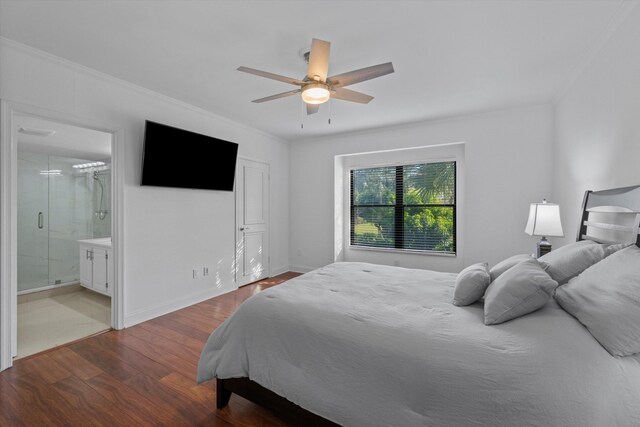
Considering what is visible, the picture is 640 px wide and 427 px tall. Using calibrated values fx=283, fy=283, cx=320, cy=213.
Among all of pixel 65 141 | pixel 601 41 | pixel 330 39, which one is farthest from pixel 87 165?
pixel 601 41

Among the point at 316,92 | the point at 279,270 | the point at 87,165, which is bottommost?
the point at 279,270

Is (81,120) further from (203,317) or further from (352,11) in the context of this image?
(352,11)

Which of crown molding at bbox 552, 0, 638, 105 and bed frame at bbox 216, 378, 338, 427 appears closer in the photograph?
bed frame at bbox 216, 378, 338, 427

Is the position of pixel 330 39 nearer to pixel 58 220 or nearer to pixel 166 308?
pixel 166 308

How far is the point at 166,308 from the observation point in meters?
3.43

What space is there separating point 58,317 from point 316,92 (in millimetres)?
3903

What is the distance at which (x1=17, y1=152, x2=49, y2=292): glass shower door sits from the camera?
425 cm

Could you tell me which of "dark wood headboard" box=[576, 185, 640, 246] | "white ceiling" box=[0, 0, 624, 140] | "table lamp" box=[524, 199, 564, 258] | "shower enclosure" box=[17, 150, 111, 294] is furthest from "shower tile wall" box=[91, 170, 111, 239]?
"dark wood headboard" box=[576, 185, 640, 246]

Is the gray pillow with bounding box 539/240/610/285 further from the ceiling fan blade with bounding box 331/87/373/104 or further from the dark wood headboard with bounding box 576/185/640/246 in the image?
the ceiling fan blade with bounding box 331/87/373/104

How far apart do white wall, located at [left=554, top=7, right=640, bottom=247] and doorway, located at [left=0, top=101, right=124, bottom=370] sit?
4.29m

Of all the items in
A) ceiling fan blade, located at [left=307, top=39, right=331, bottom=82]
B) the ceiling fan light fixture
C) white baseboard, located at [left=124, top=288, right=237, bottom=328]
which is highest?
ceiling fan blade, located at [left=307, top=39, right=331, bottom=82]

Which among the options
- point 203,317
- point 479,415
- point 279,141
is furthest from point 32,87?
point 479,415

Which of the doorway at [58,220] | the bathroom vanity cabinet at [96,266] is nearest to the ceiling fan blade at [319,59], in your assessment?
the doorway at [58,220]

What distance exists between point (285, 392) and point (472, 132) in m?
4.01
